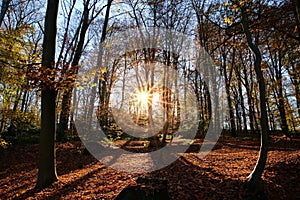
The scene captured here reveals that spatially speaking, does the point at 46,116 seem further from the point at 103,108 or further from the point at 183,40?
the point at 183,40

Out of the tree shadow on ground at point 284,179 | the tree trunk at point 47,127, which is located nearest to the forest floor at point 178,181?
the tree shadow on ground at point 284,179

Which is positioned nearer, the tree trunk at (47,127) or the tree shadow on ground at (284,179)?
the tree shadow on ground at (284,179)

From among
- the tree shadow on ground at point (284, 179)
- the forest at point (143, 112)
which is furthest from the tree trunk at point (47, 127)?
the tree shadow on ground at point (284, 179)

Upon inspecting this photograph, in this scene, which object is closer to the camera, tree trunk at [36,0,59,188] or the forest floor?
the forest floor

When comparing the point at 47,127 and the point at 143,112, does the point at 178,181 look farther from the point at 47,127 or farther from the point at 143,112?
the point at 143,112

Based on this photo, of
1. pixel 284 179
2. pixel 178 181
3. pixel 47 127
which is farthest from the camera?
pixel 47 127

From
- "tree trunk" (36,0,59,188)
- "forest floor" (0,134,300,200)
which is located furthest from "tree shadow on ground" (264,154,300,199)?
"tree trunk" (36,0,59,188)

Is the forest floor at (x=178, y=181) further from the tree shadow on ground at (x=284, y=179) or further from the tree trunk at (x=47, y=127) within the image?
the tree trunk at (x=47, y=127)

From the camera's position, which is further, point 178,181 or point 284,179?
point 178,181

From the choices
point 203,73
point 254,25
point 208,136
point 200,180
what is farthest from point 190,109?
point 200,180

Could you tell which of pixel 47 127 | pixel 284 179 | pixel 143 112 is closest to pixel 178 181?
→ pixel 284 179

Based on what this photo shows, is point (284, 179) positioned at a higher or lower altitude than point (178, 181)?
higher

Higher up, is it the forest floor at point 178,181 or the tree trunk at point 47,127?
the tree trunk at point 47,127

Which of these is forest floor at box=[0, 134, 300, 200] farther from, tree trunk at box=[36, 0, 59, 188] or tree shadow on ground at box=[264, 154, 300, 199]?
tree trunk at box=[36, 0, 59, 188]
